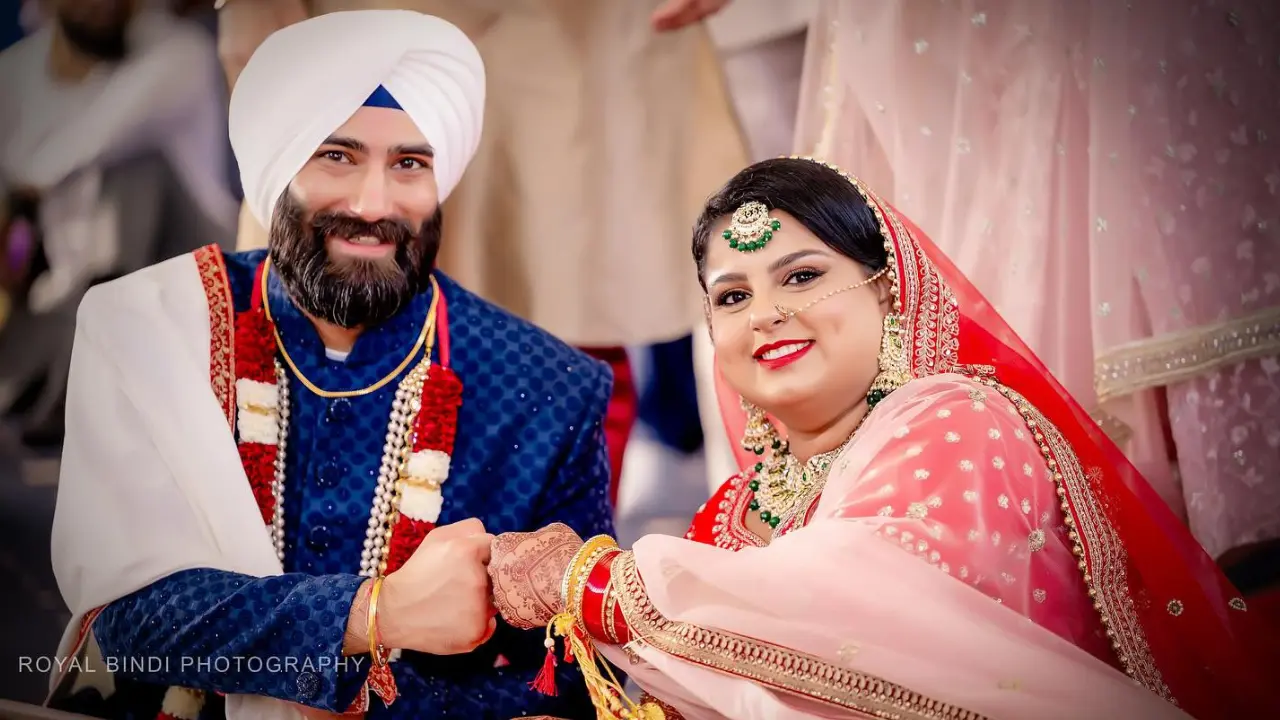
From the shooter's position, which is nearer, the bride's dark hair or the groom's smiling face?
the bride's dark hair

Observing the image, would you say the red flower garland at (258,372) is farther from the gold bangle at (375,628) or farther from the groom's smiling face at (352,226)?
the gold bangle at (375,628)

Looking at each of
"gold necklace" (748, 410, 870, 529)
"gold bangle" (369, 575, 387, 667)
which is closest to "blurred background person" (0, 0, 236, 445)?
"gold bangle" (369, 575, 387, 667)

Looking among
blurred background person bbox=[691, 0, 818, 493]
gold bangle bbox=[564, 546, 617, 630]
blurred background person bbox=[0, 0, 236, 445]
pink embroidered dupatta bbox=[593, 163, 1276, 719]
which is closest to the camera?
pink embroidered dupatta bbox=[593, 163, 1276, 719]

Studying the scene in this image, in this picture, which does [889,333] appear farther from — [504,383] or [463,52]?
[463,52]

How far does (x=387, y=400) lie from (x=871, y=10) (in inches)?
49.6

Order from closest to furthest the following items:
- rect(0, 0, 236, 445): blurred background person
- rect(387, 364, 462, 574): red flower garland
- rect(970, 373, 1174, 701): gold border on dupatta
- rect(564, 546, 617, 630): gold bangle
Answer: rect(970, 373, 1174, 701): gold border on dupatta, rect(564, 546, 617, 630): gold bangle, rect(387, 364, 462, 574): red flower garland, rect(0, 0, 236, 445): blurred background person

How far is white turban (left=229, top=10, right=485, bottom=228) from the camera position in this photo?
2.31 m

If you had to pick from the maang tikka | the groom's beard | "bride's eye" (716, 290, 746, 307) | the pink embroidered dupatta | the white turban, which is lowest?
the pink embroidered dupatta

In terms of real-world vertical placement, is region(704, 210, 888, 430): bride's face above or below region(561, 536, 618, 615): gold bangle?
above

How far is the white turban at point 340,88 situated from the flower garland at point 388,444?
302 millimetres

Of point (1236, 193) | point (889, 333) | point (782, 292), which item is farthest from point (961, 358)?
point (1236, 193)

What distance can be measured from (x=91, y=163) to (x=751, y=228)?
5.75ft

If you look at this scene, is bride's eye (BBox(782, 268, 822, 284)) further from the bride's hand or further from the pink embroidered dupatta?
the bride's hand

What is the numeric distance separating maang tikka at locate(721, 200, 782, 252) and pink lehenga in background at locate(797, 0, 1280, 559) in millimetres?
580
